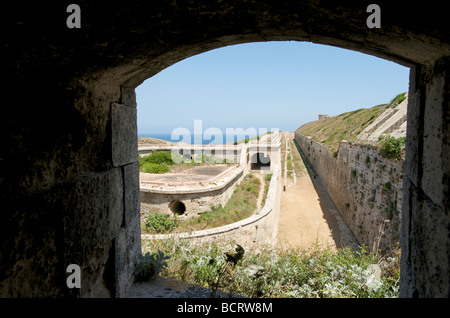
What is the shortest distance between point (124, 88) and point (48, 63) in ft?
3.81

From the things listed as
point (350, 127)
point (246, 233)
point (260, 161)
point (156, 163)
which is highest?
point (350, 127)

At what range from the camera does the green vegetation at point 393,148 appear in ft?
24.2

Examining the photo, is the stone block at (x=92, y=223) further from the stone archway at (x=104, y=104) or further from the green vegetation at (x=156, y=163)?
the green vegetation at (x=156, y=163)

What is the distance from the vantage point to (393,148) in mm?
7527

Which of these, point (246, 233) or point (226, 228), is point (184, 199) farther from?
point (246, 233)

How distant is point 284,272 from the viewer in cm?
344

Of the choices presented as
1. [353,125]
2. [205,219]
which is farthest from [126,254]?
[353,125]

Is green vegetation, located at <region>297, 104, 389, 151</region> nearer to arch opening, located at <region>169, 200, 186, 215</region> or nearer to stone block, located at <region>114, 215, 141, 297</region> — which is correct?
arch opening, located at <region>169, 200, 186, 215</region>

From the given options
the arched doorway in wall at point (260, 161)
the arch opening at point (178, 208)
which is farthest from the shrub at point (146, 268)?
the arched doorway in wall at point (260, 161)

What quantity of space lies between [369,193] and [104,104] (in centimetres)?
970

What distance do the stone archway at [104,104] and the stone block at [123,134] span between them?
0.10 m
